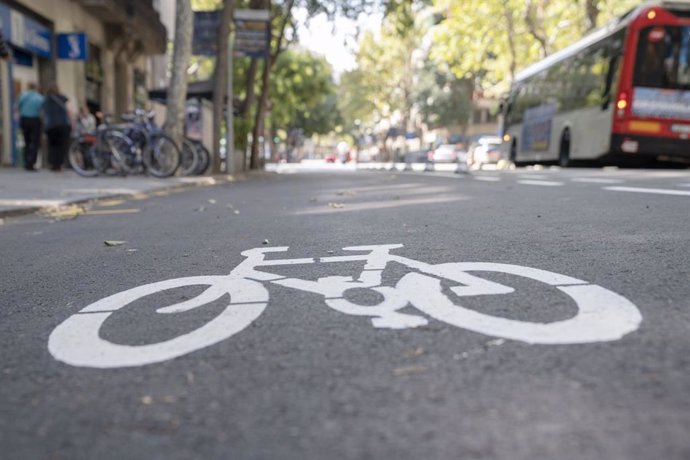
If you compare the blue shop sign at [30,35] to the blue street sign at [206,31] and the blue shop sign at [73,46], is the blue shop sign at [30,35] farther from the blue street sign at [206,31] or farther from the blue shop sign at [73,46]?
the blue street sign at [206,31]

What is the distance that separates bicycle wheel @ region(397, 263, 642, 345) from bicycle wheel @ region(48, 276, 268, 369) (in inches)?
24.2

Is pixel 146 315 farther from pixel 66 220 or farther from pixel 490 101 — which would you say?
pixel 490 101

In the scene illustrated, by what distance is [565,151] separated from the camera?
17984 mm

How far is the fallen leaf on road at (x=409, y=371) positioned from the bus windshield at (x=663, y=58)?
14.2 metres

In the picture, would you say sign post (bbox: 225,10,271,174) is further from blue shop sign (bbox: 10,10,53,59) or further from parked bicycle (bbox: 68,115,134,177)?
parked bicycle (bbox: 68,115,134,177)

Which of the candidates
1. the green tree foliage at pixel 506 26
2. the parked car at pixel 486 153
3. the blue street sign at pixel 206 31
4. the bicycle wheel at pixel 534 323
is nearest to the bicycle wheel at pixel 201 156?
the blue street sign at pixel 206 31

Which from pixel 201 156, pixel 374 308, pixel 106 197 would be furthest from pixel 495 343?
pixel 201 156

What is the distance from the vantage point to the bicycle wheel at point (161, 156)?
13.9m

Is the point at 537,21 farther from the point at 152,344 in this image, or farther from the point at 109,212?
the point at 152,344

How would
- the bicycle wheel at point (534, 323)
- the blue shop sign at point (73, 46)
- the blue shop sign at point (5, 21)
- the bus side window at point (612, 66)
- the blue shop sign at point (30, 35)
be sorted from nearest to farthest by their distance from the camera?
1. the bicycle wheel at point (534, 323)
2. the bus side window at point (612, 66)
3. the blue shop sign at point (5, 21)
4. the blue shop sign at point (30, 35)
5. the blue shop sign at point (73, 46)

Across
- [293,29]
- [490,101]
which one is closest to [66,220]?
[293,29]

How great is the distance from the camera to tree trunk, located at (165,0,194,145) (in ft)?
51.2

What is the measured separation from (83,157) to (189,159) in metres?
2.46

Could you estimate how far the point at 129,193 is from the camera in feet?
32.0
